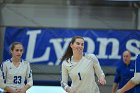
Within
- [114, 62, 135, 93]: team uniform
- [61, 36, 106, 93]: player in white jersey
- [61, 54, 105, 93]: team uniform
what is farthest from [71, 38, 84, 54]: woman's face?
[114, 62, 135, 93]: team uniform

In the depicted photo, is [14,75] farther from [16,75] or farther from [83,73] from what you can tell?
[83,73]

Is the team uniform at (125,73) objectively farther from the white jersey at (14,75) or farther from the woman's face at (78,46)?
the woman's face at (78,46)

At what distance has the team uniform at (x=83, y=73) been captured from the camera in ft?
12.6

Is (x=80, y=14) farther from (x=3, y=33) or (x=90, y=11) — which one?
(x=3, y=33)

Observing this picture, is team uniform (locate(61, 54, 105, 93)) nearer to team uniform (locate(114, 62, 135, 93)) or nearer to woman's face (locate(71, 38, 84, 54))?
woman's face (locate(71, 38, 84, 54))

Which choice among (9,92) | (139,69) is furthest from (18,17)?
(139,69)

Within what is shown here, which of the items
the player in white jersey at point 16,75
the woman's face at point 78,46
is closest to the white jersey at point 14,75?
the player in white jersey at point 16,75

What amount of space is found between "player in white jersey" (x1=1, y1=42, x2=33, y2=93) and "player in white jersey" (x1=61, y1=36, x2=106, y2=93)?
0.76m

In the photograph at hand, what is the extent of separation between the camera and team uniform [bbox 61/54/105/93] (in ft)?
12.6

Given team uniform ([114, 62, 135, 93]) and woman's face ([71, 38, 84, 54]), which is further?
team uniform ([114, 62, 135, 93])

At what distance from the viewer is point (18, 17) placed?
9.80m

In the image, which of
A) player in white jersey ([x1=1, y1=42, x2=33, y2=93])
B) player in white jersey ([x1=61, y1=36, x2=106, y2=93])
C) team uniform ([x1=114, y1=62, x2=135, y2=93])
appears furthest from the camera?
team uniform ([x1=114, y1=62, x2=135, y2=93])

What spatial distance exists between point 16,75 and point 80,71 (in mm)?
1048

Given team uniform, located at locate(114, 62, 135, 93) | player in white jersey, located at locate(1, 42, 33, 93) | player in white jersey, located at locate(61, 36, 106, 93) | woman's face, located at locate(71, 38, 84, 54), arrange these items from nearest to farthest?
player in white jersey, located at locate(61, 36, 106, 93) < woman's face, located at locate(71, 38, 84, 54) < player in white jersey, located at locate(1, 42, 33, 93) < team uniform, located at locate(114, 62, 135, 93)
